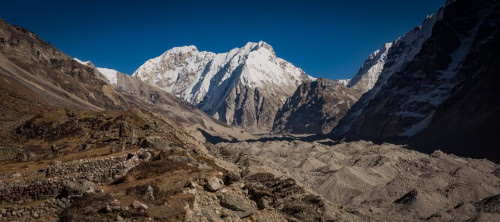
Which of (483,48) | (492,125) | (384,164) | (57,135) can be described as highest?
(483,48)

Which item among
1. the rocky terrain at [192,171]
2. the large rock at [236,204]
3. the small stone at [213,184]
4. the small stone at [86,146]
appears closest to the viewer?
the rocky terrain at [192,171]

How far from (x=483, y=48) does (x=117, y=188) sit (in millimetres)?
198843

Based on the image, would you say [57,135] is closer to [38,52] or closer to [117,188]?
[117,188]

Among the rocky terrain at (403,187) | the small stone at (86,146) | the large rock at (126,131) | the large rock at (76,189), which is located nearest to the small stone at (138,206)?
the large rock at (76,189)

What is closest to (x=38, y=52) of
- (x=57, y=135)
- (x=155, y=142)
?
(x=57, y=135)

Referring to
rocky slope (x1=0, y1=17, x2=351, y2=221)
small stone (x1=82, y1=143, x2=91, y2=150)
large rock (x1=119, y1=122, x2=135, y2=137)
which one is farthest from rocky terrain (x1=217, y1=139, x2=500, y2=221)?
small stone (x1=82, y1=143, x2=91, y2=150)

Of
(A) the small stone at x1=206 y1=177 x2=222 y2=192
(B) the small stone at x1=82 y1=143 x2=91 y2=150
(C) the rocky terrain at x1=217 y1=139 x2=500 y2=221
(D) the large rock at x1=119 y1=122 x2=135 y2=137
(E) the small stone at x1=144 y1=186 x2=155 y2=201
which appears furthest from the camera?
(C) the rocky terrain at x1=217 y1=139 x2=500 y2=221

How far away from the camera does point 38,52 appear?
164 metres

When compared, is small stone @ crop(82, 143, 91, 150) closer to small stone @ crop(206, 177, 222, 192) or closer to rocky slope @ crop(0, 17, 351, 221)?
rocky slope @ crop(0, 17, 351, 221)

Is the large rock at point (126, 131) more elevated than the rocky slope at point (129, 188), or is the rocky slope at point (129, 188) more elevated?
the large rock at point (126, 131)

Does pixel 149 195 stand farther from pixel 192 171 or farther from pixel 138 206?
pixel 192 171

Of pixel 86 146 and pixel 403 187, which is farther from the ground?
pixel 403 187

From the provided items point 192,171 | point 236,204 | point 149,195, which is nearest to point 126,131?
point 192,171

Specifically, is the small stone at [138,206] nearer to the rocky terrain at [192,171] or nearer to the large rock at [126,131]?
the rocky terrain at [192,171]
